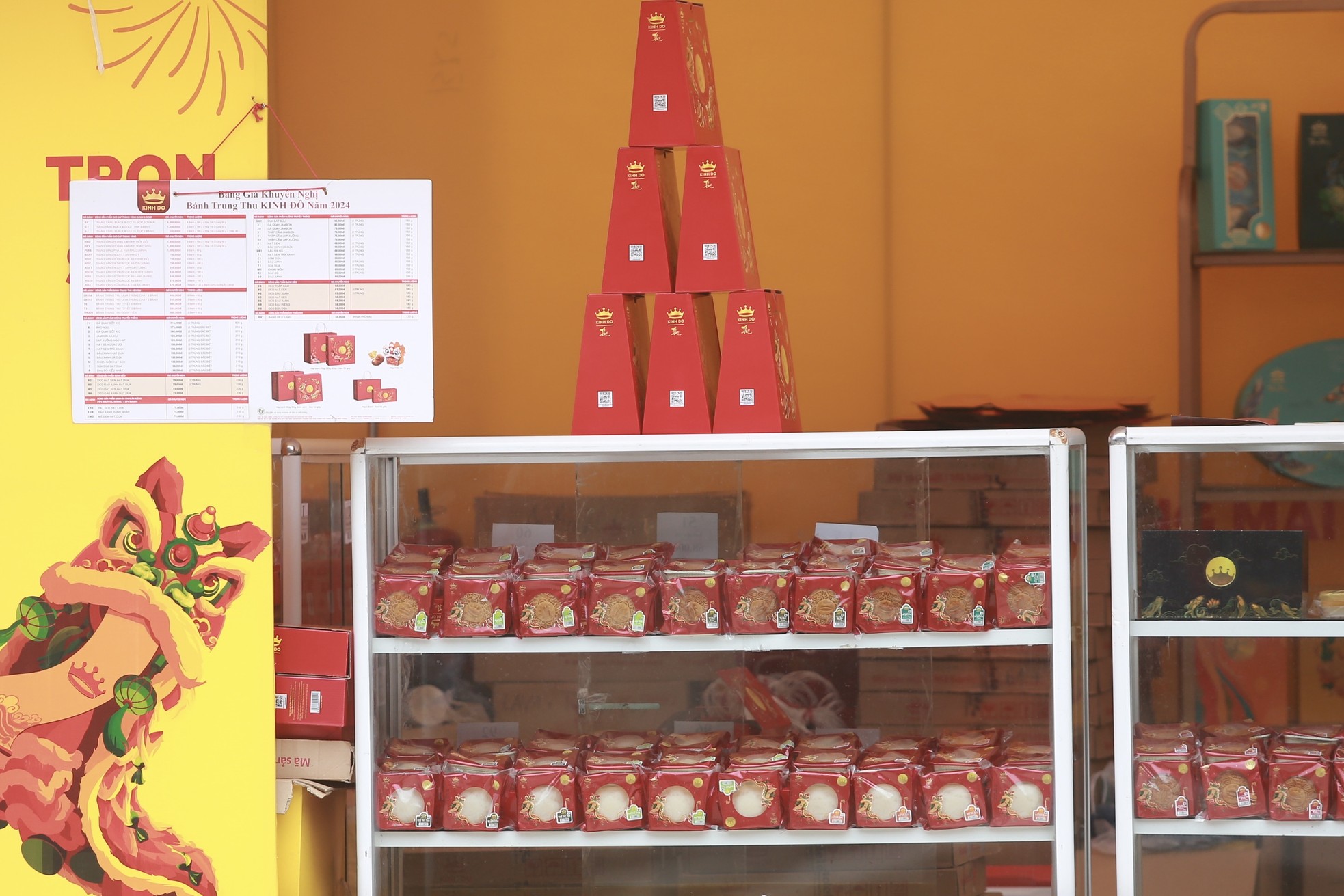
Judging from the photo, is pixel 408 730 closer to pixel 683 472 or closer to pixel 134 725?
pixel 134 725

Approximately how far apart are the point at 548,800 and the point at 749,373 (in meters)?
1.09

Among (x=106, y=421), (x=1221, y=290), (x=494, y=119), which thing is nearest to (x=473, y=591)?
(x=106, y=421)

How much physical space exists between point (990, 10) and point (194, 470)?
3506 mm

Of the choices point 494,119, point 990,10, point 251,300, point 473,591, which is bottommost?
point 473,591

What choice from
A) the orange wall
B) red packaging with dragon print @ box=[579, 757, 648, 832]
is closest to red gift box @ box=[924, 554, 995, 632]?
red packaging with dragon print @ box=[579, 757, 648, 832]

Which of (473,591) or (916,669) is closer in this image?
(473,591)

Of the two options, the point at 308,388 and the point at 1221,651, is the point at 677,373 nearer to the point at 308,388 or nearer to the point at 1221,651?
the point at 308,388

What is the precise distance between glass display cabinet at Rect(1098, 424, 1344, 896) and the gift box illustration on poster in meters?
0.85

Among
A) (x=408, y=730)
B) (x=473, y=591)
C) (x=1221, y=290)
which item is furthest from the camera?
(x=1221, y=290)

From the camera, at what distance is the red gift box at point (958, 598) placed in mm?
3002

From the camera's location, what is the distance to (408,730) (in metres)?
3.29

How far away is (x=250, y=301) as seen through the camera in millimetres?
2896

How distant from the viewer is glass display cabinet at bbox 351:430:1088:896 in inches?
118

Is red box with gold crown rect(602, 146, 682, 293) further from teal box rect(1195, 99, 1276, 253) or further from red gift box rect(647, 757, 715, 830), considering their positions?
teal box rect(1195, 99, 1276, 253)
